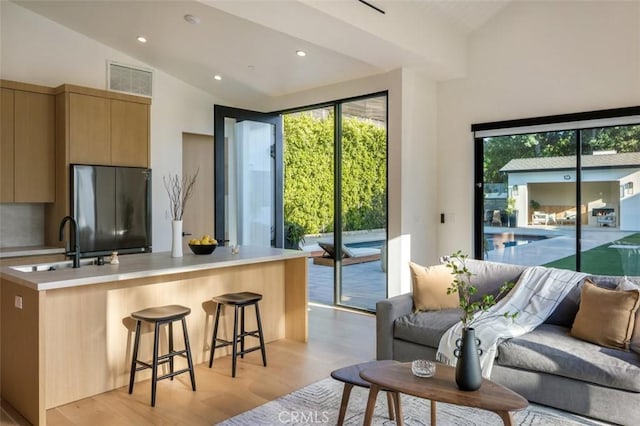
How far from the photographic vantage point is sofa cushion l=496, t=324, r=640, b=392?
269 centimetres

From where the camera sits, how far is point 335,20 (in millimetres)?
3771

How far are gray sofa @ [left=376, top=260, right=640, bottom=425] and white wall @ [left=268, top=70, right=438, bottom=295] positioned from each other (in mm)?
1406

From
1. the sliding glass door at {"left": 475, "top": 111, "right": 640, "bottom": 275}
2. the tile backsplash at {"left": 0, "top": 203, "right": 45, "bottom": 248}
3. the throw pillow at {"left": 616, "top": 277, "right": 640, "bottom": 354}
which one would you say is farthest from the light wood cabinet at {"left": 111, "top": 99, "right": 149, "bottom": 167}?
the throw pillow at {"left": 616, "top": 277, "right": 640, "bottom": 354}

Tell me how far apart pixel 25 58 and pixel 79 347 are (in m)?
3.51

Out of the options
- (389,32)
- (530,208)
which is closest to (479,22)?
(389,32)

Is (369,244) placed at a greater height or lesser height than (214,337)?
greater

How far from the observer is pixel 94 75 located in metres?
5.53

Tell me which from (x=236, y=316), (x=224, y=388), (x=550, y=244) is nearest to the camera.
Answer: (x=224, y=388)

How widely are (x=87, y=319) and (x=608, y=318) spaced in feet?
11.4

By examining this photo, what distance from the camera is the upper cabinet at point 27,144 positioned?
15.5ft

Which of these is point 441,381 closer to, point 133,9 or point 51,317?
point 51,317

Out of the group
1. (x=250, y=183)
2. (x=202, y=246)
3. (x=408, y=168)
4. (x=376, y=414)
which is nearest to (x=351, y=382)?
(x=376, y=414)

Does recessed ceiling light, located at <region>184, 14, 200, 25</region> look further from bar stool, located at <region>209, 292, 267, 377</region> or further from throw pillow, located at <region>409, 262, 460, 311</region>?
throw pillow, located at <region>409, 262, 460, 311</region>

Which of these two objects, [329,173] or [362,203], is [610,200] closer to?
[362,203]
